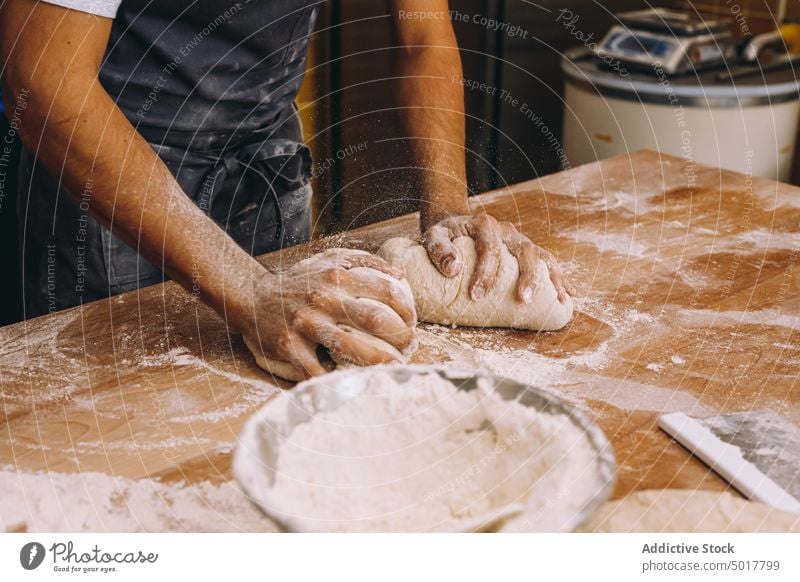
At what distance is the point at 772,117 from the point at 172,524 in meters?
1.76

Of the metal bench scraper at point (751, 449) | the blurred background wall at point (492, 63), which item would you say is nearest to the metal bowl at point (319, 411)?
the metal bench scraper at point (751, 449)

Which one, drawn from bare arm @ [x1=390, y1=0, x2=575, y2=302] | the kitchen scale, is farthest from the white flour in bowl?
the kitchen scale

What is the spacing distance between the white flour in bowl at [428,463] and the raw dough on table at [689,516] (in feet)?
0.19

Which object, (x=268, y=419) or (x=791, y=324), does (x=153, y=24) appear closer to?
(x=268, y=419)

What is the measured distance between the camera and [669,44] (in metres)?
1.94

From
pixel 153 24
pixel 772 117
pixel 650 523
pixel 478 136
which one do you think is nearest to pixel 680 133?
pixel 772 117

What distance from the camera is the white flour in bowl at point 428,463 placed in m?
0.58

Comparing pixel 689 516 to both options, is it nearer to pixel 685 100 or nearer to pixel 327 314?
pixel 327 314

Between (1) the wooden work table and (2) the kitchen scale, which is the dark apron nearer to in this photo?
(1) the wooden work table

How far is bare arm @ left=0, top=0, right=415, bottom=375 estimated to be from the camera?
Answer: 74 centimetres

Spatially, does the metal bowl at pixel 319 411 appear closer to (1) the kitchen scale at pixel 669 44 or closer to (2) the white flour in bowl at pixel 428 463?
(2) the white flour in bowl at pixel 428 463

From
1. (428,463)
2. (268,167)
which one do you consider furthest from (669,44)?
(428,463)

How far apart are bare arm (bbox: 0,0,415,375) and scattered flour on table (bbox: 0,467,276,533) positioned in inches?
6.7

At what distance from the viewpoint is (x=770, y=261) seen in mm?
1053
